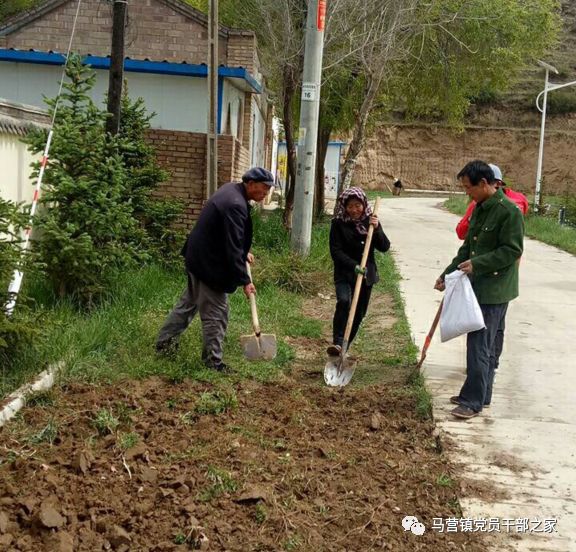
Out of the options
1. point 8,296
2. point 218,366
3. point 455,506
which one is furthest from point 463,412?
point 8,296

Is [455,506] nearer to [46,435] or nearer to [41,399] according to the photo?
[46,435]

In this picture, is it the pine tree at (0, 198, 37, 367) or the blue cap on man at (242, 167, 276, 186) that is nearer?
the pine tree at (0, 198, 37, 367)

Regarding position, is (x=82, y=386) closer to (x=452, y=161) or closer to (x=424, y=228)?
(x=424, y=228)

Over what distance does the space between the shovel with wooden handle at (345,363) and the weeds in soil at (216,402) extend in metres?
0.96

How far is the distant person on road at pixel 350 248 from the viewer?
6871 mm

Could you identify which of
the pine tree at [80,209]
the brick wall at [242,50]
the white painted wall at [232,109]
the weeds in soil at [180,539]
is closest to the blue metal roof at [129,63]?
the white painted wall at [232,109]

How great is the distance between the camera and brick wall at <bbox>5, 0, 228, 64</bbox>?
64.3ft

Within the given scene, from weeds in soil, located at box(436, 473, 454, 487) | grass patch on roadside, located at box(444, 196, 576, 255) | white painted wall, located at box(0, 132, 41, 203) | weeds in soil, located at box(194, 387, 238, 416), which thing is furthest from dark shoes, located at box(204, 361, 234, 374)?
grass patch on roadside, located at box(444, 196, 576, 255)

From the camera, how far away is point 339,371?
650 cm

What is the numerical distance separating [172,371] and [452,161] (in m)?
49.4

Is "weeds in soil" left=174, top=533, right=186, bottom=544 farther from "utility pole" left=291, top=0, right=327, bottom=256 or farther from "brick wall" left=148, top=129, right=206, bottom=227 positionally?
"brick wall" left=148, top=129, right=206, bottom=227

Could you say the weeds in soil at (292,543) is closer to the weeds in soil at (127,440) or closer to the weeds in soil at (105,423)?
the weeds in soil at (127,440)

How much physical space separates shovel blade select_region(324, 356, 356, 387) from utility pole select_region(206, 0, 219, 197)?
5.20 meters

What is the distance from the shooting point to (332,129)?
22.1 meters
